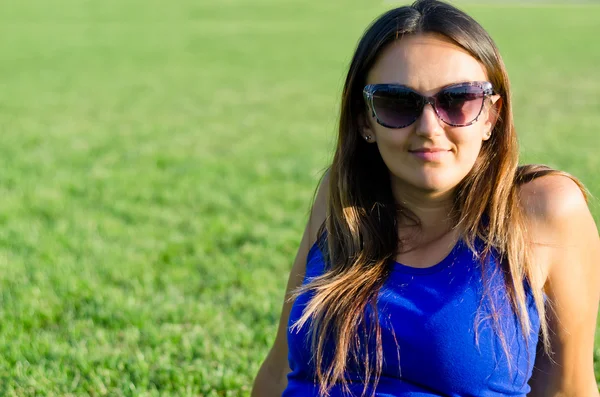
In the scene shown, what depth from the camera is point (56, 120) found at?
1180 cm

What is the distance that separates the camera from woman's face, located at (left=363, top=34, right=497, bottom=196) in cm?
219

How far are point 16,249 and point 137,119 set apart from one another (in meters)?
6.82

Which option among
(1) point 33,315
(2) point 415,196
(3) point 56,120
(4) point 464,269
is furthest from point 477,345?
(3) point 56,120

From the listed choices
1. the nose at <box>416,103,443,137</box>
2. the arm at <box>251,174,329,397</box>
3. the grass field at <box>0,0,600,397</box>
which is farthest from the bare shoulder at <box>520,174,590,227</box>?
the grass field at <box>0,0,600,397</box>

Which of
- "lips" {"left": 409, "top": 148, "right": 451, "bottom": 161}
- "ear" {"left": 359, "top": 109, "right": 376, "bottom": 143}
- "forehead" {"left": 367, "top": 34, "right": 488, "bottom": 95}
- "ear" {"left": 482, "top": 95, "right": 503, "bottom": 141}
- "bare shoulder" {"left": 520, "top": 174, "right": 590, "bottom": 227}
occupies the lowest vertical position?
"bare shoulder" {"left": 520, "top": 174, "right": 590, "bottom": 227}

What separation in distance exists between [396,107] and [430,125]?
0.10 meters

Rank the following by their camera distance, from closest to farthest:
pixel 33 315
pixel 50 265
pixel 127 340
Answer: pixel 127 340 < pixel 33 315 < pixel 50 265

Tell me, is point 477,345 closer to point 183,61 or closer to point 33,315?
point 33,315

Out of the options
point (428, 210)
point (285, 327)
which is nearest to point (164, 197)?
point (285, 327)

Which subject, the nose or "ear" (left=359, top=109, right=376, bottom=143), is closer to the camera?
the nose

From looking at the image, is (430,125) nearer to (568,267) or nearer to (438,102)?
(438,102)

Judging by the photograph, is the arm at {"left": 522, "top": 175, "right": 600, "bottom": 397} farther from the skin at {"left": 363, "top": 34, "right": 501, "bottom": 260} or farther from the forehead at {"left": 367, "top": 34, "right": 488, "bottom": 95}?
the forehead at {"left": 367, "top": 34, "right": 488, "bottom": 95}

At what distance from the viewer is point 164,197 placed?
280 inches

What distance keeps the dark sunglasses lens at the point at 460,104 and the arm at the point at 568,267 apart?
244 millimetres
